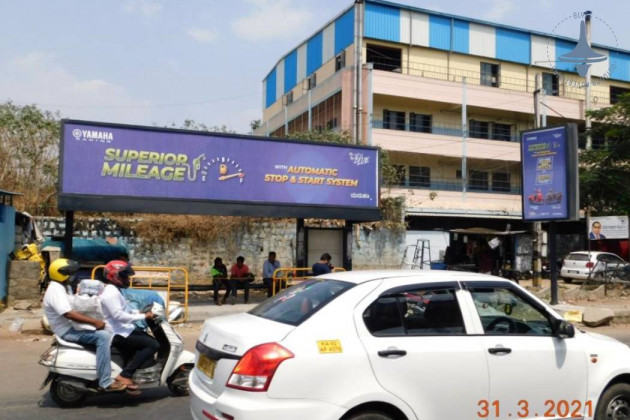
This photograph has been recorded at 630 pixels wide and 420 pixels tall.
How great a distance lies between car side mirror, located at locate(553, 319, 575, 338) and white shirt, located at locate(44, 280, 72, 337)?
467 centimetres

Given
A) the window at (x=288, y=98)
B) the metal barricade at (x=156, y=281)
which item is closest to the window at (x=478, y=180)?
the window at (x=288, y=98)

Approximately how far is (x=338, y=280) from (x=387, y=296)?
0.48 m

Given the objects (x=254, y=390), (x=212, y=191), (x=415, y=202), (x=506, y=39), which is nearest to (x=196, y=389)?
(x=254, y=390)

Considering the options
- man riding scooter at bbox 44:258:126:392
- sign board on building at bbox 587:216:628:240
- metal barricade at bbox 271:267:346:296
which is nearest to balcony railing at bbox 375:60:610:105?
sign board on building at bbox 587:216:628:240

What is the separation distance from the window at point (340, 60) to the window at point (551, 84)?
14.4 m

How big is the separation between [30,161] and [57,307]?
57.0 ft

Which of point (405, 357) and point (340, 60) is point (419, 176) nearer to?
point (340, 60)

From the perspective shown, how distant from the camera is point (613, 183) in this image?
2458cm

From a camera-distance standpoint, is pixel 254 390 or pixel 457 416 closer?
pixel 254 390

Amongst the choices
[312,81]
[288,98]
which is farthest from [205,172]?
[288,98]

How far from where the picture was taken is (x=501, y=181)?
1558 inches

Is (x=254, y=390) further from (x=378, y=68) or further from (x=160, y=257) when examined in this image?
(x=378, y=68)

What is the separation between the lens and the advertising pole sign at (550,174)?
15.4 meters

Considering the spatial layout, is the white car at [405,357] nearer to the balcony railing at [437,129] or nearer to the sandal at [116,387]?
the sandal at [116,387]
